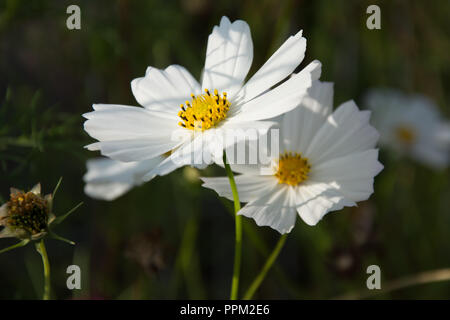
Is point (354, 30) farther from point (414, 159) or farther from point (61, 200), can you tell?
point (61, 200)

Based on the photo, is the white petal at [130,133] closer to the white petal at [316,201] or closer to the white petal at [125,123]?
the white petal at [125,123]

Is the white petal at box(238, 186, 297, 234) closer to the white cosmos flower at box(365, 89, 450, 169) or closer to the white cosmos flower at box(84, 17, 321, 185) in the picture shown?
the white cosmos flower at box(84, 17, 321, 185)

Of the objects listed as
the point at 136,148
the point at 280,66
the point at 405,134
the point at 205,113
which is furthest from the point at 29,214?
the point at 405,134


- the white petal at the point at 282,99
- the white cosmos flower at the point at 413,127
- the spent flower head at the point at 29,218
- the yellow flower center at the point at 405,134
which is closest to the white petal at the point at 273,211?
the white petal at the point at 282,99

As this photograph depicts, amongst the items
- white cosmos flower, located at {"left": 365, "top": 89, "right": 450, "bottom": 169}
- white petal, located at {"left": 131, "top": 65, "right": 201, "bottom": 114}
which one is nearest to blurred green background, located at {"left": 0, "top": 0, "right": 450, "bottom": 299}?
white cosmos flower, located at {"left": 365, "top": 89, "right": 450, "bottom": 169}
